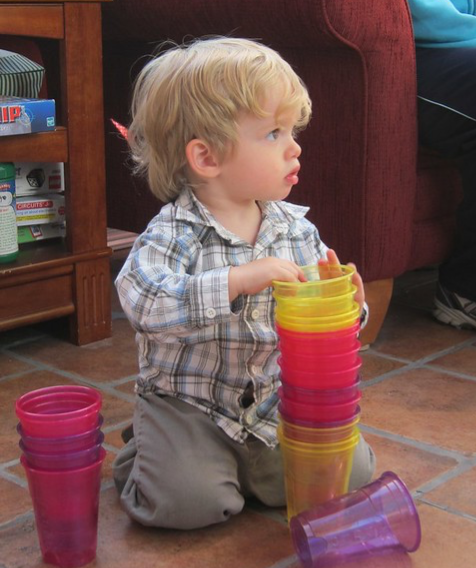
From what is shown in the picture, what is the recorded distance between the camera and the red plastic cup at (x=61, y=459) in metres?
1.17

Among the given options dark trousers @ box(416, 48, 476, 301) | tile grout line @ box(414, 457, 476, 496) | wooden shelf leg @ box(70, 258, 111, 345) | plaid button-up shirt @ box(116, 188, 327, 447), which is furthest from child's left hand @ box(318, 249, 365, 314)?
wooden shelf leg @ box(70, 258, 111, 345)

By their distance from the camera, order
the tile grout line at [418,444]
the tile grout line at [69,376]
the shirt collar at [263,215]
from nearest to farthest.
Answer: the shirt collar at [263,215], the tile grout line at [418,444], the tile grout line at [69,376]

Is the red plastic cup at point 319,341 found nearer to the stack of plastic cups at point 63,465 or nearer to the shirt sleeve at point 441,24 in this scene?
the stack of plastic cups at point 63,465

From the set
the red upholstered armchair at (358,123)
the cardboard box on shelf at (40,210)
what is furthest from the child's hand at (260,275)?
the cardboard box on shelf at (40,210)

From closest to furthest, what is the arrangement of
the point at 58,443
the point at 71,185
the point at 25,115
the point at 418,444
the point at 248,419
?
the point at 58,443 → the point at 248,419 → the point at 418,444 → the point at 25,115 → the point at 71,185

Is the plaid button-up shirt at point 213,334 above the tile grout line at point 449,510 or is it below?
above

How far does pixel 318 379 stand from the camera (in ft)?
3.99


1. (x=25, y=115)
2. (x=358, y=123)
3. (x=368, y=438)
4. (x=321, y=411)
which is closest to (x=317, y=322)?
(x=321, y=411)

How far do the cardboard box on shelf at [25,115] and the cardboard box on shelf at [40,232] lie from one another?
261 millimetres

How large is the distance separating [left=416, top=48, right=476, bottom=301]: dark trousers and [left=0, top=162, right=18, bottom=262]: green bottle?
0.87m

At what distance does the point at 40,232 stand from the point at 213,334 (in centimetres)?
92

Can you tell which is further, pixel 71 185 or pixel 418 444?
pixel 71 185

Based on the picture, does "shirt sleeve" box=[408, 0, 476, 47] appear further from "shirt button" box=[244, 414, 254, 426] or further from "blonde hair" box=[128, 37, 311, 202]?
"shirt button" box=[244, 414, 254, 426]

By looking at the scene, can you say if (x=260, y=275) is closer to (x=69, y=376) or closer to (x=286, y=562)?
(x=286, y=562)
